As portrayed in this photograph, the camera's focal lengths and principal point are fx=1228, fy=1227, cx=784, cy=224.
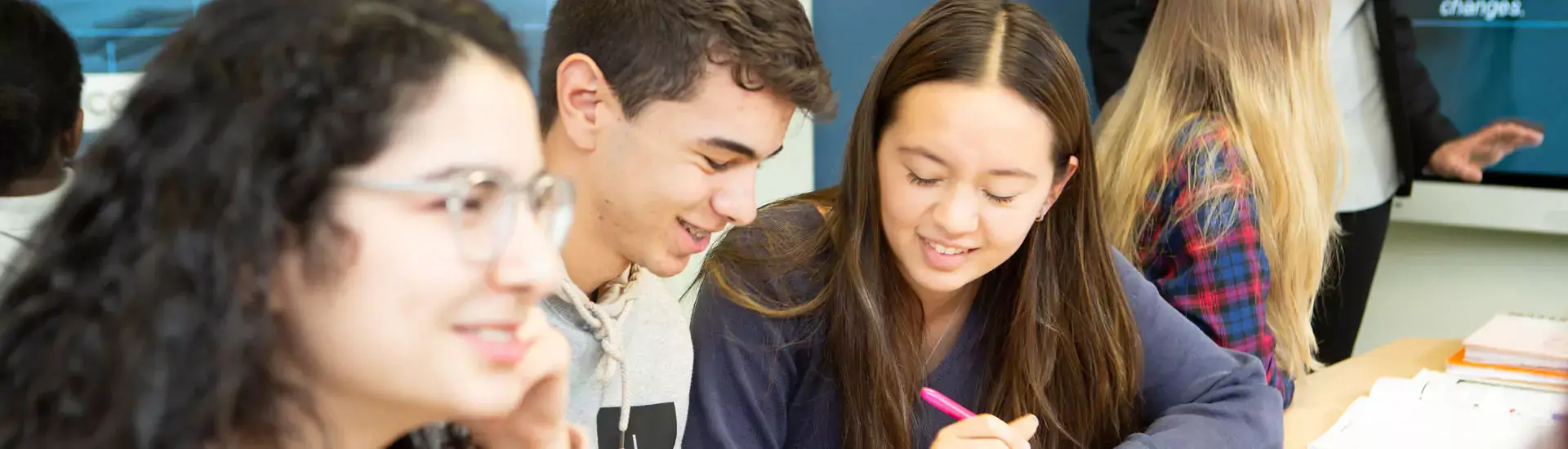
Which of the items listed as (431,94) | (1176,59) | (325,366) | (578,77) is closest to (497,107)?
(431,94)

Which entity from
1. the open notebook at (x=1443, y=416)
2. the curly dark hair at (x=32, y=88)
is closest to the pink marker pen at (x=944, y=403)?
the open notebook at (x=1443, y=416)

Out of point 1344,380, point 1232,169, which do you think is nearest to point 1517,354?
point 1344,380

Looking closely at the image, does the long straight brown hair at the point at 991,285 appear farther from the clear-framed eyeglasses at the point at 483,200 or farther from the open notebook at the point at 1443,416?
the clear-framed eyeglasses at the point at 483,200

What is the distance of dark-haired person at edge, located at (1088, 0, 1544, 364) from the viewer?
7.77ft

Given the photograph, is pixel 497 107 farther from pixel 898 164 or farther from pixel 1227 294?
pixel 1227 294

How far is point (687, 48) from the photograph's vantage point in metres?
1.06

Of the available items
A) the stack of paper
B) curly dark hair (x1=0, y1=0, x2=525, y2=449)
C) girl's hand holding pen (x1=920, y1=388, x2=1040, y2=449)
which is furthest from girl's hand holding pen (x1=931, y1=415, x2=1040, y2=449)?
the stack of paper

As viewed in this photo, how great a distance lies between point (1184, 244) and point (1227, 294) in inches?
3.2

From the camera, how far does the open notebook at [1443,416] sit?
137 centimetres

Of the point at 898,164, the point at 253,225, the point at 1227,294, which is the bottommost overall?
the point at 1227,294

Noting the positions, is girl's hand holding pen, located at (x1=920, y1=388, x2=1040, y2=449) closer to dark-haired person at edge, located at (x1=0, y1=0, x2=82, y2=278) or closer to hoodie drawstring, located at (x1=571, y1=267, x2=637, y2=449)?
hoodie drawstring, located at (x1=571, y1=267, x2=637, y2=449)

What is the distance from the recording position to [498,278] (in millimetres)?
564

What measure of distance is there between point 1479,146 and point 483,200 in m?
2.50

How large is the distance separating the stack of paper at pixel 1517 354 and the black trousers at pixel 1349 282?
0.57 metres
